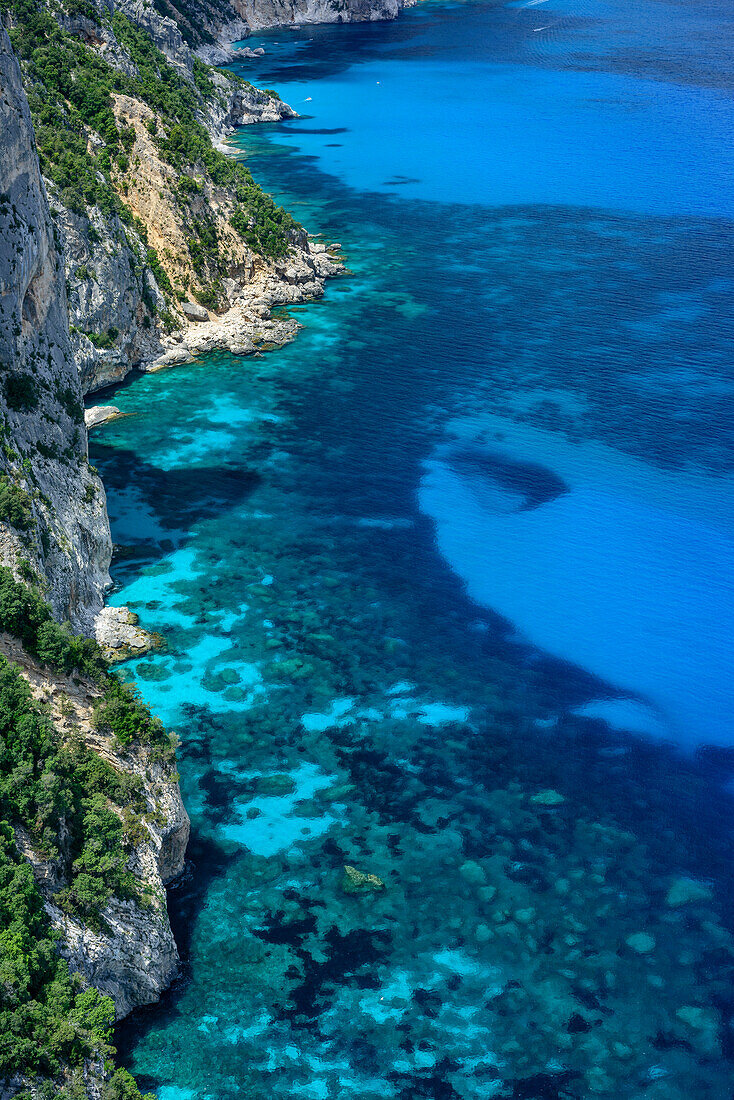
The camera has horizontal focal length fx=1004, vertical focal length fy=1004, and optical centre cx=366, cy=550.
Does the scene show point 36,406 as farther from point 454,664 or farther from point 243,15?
point 243,15

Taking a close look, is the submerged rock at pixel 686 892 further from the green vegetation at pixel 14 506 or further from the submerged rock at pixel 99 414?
the submerged rock at pixel 99 414

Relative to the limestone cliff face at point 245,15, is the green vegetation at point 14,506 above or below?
below

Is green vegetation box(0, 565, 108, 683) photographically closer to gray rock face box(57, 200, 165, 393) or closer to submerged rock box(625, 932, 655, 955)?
submerged rock box(625, 932, 655, 955)

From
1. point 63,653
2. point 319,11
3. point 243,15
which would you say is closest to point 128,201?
point 63,653

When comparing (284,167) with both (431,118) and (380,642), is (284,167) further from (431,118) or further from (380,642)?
(380,642)

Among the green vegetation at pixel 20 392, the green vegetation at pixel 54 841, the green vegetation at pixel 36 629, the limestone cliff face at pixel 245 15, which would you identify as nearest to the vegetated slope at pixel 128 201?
the green vegetation at pixel 20 392

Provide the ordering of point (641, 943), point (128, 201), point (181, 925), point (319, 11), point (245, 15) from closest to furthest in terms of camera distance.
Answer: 1. point (181, 925)
2. point (641, 943)
3. point (128, 201)
4. point (245, 15)
5. point (319, 11)

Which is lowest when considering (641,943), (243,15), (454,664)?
(641,943)
